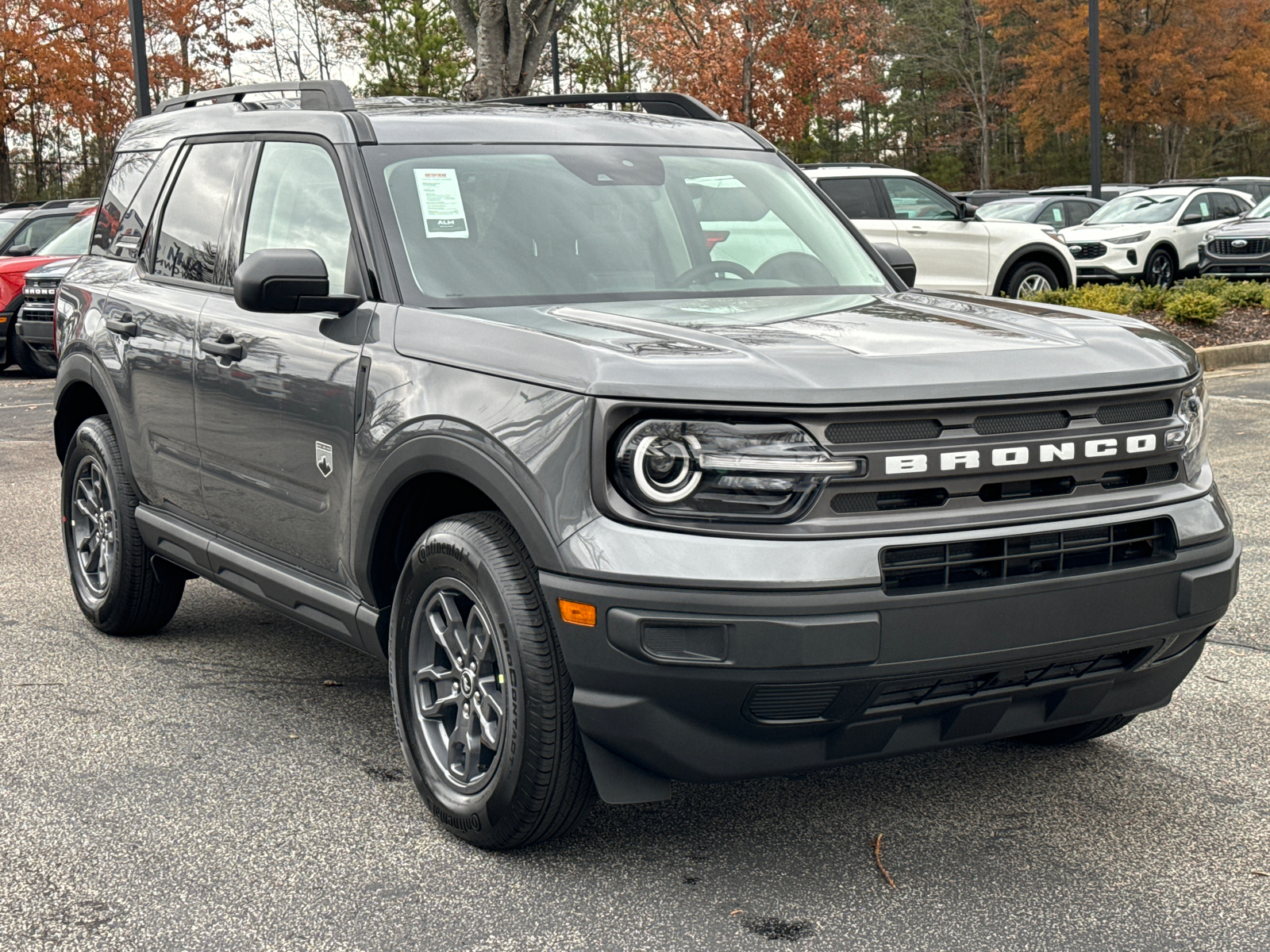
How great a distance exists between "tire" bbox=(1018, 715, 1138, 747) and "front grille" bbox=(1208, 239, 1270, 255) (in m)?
17.4

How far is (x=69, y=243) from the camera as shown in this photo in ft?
55.1

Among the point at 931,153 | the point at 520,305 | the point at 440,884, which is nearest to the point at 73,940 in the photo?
the point at 440,884

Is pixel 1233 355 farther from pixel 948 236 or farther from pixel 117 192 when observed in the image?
pixel 117 192

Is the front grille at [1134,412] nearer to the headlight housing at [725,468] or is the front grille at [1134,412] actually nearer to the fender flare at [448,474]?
the headlight housing at [725,468]

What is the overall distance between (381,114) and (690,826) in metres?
2.32

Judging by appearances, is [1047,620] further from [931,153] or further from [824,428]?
[931,153]

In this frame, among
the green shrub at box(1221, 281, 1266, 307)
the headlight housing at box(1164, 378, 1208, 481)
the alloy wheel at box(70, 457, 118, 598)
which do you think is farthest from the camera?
the green shrub at box(1221, 281, 1266, 307)

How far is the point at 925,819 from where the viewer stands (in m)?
3.80

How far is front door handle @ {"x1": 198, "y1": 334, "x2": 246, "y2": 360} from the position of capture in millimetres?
4516

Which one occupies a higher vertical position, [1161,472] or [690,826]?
[1161,472]

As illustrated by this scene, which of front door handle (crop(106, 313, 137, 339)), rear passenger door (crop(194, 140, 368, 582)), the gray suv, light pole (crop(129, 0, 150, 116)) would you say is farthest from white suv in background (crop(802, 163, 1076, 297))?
rear passenger door (crop(194, 140, 368, 582))

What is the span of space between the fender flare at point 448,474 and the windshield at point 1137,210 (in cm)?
2028

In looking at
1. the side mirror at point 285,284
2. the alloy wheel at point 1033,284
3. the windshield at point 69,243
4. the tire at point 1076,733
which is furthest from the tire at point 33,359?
the tire at point 1076,733

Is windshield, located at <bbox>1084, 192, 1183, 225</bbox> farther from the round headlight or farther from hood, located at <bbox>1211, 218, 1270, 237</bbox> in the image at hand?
the round headlight
